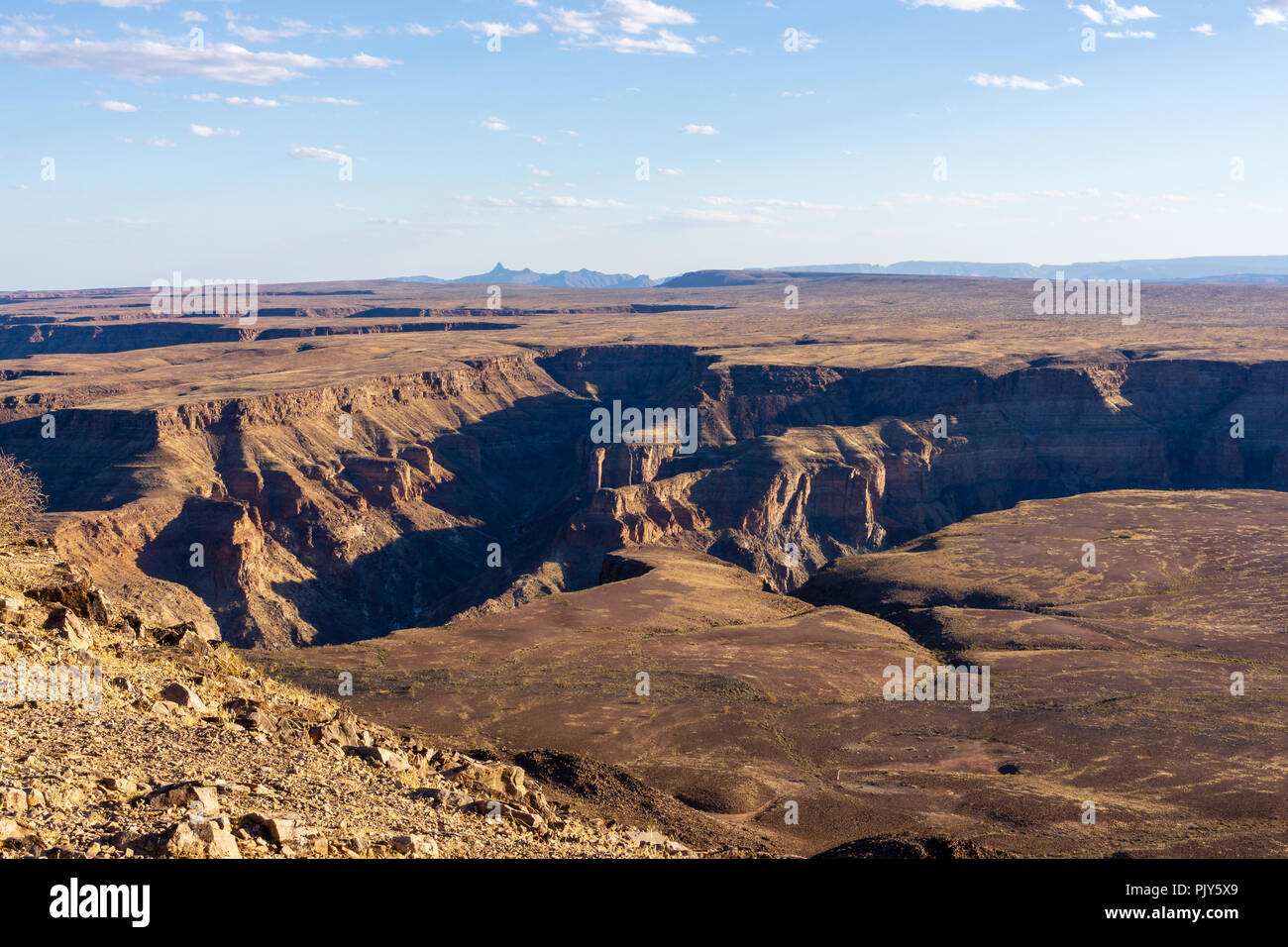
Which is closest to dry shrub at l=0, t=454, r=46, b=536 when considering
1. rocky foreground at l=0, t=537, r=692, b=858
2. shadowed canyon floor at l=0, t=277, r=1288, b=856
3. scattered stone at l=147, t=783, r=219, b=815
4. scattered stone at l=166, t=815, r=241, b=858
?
rocky foreground at l=0, t=537, r=692, b=858

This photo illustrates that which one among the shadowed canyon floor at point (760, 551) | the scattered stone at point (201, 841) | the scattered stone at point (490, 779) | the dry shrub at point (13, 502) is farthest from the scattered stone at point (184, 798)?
the dry shrub at point (13, 502)

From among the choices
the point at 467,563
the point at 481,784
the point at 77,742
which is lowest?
the point at 467,563

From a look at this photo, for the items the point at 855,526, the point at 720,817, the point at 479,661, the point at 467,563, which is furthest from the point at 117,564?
the point at 855,526

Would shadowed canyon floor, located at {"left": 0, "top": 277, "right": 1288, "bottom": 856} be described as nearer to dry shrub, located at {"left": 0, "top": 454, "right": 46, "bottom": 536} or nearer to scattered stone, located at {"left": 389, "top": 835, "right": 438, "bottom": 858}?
dry shrub, located at {"left": 0, "top": 454, "right": 46, "bottom": 536}

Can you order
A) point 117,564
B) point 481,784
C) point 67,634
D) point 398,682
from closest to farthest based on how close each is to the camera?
point 67,634, point 481,784, point 398,682, point 117,564

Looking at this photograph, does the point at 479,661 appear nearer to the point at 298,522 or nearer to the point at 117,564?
the point at 117,564

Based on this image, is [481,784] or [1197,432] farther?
[1197,432]
